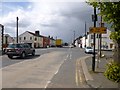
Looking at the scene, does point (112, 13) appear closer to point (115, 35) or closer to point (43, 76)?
point (115, 35)

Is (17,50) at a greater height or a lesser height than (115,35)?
lesser

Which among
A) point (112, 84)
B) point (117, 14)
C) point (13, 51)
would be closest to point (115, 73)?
point (117, 14)

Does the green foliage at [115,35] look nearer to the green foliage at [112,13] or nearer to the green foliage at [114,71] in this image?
the green foliage at [112,13]

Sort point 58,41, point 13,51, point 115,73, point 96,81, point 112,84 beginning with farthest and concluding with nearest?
point 58,41, point 13,51, point 96,81, point 112,84, point 115,73

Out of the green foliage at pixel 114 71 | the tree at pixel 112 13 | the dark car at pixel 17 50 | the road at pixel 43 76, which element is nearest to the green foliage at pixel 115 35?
the tree at pixel 112 13

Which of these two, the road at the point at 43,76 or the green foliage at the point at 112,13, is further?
the road at the point at 43,76

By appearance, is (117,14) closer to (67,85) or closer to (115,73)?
(115,73)

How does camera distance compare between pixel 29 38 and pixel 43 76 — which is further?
pixel 29 38

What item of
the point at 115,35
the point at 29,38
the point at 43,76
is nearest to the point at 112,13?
the point at 115,35

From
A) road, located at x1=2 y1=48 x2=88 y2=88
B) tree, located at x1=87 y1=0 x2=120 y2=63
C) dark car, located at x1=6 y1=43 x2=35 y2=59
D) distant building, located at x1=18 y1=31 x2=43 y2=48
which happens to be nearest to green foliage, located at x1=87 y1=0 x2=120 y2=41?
tree, located at x1=87 y1=0 x2=120 y2=63

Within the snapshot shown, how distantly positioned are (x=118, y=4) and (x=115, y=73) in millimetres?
2332

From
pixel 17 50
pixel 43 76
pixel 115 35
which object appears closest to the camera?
pixel 115 35

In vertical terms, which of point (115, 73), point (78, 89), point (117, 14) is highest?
point (117, 14)

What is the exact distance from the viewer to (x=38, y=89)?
12.1 meters
